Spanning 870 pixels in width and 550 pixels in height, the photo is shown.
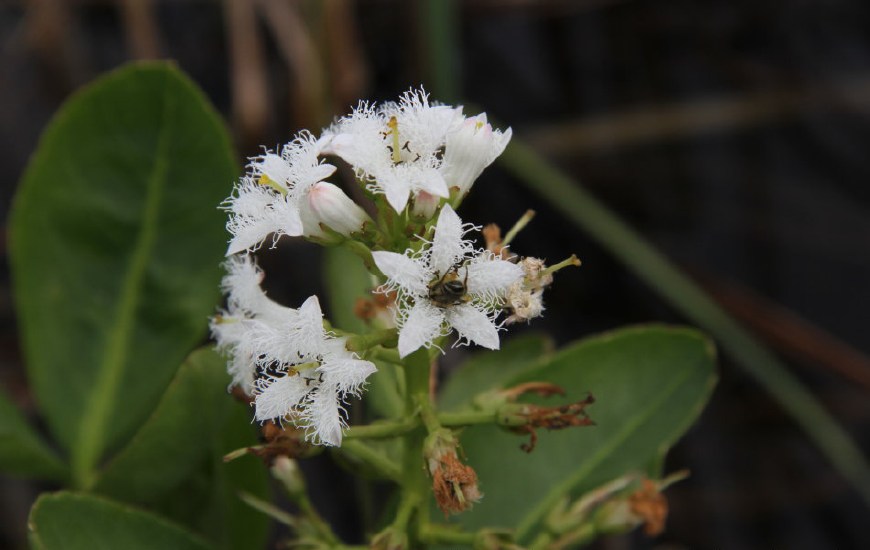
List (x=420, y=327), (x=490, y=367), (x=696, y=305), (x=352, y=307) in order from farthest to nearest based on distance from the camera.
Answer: (x=696, y=305)
(x=490, y=367)
(x=352, y=307)
(x=420, y=327)

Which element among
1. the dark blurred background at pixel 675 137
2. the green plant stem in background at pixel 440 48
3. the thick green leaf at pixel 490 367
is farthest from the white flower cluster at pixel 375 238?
the dark blurred background at pixel 675 137

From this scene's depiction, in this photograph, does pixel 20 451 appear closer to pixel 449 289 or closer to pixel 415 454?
pixel 415 454

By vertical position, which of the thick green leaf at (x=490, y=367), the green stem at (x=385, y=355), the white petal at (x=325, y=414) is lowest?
the white petal at (x=325, y=414)

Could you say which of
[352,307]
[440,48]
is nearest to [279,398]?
[352,307]

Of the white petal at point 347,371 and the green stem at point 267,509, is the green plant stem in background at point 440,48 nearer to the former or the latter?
the green stem at point 267,509

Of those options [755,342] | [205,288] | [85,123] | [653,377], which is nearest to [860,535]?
[755,342]

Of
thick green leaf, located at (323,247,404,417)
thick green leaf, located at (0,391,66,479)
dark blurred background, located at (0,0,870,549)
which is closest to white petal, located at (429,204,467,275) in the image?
thick green leaf, located at (323,247,404,417)

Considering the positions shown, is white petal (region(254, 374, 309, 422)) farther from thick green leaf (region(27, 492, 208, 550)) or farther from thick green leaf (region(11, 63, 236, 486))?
thick green leaf (region(11, 63, 236, 486))
